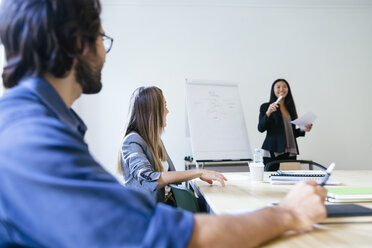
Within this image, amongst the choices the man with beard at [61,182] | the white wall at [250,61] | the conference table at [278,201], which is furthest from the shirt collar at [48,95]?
the white wall at [250,61]

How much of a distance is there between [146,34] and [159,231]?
3950 millimetres

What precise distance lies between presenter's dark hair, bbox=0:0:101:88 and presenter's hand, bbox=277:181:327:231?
0.57 metres

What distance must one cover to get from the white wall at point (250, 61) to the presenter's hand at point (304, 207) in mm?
3411

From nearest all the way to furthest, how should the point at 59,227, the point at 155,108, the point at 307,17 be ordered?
the point at 59,227 < the point at 155,108 < the point at 307,17

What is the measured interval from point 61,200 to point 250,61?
409 centimetres

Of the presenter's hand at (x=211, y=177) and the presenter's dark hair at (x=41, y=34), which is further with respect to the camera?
the presenter's hand at (x=211, y=177)

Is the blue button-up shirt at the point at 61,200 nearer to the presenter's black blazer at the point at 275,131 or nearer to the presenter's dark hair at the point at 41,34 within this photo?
the presenter's dark hair at the point at 41,34

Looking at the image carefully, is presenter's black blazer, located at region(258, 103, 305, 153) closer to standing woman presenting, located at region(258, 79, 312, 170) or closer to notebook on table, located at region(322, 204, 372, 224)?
standing woman presenting, located at region(258, 79, 312, 170)

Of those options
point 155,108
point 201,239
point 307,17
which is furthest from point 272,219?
point 307,17

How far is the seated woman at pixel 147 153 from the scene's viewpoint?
162 centimetres

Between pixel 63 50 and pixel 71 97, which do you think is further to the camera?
pixel 71 97

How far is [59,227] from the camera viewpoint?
0.46 m

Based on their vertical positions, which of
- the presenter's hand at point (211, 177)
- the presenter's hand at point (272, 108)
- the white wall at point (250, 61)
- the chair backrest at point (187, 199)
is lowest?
the chair backrest at point (187, 199)

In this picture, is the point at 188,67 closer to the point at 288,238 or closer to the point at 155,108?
the point at 155,108
